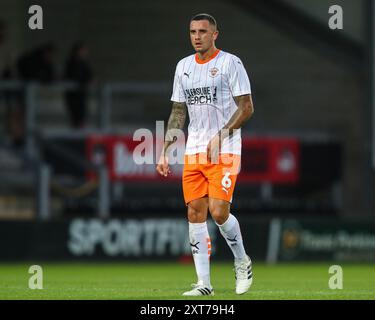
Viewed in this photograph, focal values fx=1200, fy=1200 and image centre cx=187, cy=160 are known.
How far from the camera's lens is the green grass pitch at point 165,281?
35.8 ft

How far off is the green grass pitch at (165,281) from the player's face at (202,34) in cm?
228

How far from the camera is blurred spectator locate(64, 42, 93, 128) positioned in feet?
71.9

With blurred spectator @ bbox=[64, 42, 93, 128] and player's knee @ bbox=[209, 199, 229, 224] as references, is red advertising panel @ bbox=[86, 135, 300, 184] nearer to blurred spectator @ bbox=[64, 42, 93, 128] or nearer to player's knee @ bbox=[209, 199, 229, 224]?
blurred spectator @ bbox=[64, 42, 93, 128]

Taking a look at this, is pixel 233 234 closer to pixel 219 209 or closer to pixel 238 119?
pixel 219 209

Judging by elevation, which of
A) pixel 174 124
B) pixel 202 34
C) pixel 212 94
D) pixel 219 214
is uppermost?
pixel 202 34

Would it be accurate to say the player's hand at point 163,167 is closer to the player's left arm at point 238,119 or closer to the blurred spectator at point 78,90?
the player's left arm at point 238,119

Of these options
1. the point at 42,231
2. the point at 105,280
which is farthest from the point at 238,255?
the point at 42,231

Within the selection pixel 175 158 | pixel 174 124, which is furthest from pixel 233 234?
pixel 175 158

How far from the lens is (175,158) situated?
22922 millimetres

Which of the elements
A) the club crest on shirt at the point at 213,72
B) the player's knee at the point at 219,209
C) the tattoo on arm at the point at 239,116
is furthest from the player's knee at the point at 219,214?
the club crest on shirt at the point at 213,72

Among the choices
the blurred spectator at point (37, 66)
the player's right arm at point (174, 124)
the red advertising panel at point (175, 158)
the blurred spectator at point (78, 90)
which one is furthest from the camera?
the red advertising panel at point (175, 158)

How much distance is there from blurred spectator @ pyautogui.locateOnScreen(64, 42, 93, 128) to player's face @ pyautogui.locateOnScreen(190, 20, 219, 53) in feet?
36.5

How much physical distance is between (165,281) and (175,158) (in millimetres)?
9221
